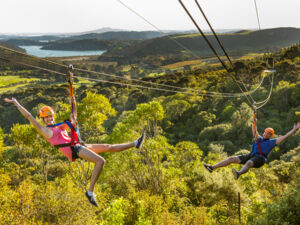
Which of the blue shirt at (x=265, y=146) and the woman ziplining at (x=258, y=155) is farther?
the blue shirt at (x=265, y=146)

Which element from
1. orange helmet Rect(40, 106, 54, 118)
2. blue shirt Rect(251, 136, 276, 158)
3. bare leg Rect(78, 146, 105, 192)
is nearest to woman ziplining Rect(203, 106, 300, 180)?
blue shirt Rect(251, 136, 276, 158)

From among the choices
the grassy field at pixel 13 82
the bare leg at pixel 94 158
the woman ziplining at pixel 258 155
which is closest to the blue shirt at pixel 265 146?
the woman ziplining at pixel 258 155

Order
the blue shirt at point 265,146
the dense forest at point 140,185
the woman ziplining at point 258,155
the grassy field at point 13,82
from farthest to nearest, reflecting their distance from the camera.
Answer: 1. the grassy field at point 13,82
2. the dense forest at point 140,185
3. the blue shirt at point 265,146
4. the woman ziplining at point 258,155

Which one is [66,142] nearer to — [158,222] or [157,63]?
[158,222]

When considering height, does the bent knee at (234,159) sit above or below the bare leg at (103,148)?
below

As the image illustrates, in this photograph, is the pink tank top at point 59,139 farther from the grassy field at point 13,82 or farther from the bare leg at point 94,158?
the grassy field at point 13,82

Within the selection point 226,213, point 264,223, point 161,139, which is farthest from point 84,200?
point 264,223

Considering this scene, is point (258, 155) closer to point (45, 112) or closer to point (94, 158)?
point (94, 158)

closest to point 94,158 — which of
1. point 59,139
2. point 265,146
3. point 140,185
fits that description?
point 59,139

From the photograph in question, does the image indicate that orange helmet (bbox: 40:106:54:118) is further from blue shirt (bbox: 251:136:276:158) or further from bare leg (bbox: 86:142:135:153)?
blue shirt (bbox: 251:136:276:158)

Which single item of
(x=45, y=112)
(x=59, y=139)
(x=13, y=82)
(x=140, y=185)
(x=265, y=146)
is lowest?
(x=140, y=185)

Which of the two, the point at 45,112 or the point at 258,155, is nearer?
the point at 45,112

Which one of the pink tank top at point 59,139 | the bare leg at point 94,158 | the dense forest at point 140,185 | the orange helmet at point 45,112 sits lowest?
the dense forest at point 140,185

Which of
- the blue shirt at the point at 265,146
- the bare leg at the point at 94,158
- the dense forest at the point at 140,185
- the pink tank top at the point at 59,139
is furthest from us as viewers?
the dense forest at the point at 140,185
